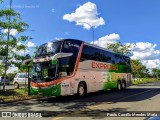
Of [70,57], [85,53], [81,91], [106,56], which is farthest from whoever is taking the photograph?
[106,56]

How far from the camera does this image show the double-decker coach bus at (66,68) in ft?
58.5

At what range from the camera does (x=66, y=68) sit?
18.5m

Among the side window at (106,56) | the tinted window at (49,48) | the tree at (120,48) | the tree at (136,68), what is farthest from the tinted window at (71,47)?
the tree at (136,68)

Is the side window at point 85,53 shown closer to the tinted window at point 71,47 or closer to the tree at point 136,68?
the tinted window at point 71,47

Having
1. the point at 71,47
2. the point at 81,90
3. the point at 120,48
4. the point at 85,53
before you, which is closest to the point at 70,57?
the point at 71,47

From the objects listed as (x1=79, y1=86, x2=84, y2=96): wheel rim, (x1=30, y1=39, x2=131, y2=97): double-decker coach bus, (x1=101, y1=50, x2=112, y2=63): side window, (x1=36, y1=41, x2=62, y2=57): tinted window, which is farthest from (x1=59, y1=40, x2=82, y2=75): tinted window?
(x1=101, y1=50, x2=112, y2=63): side window

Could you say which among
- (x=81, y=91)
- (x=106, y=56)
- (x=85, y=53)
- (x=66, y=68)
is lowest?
(x=81, y=91)

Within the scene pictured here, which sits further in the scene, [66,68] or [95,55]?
[95,55]

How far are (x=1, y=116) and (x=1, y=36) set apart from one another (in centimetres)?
1039

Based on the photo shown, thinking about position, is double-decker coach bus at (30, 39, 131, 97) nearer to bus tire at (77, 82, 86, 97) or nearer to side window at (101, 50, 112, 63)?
bus tire at (77, 82, 86, 97)

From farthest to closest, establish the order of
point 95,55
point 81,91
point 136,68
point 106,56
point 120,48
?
point 136,68 → point 120,48 → point 106,56 → point 95,55 → point 81,91

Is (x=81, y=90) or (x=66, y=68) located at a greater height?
(x=66, y=68)

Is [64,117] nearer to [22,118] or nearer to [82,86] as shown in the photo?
[22,118]

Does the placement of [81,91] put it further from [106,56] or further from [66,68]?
[106,56]
